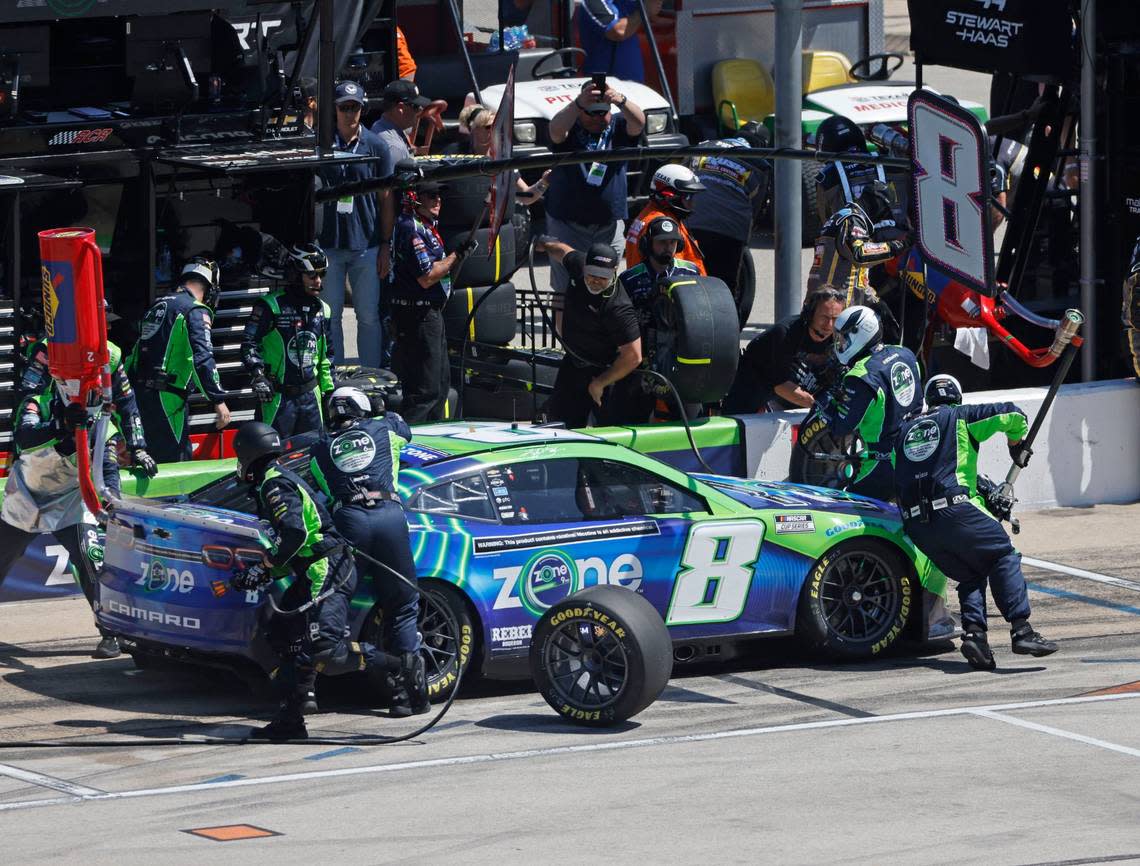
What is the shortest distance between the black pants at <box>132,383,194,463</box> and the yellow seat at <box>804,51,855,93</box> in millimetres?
12355

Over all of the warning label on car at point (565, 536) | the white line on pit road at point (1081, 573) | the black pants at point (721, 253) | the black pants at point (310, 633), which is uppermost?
the black pants at point (721, 253)

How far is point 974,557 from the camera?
1183cm

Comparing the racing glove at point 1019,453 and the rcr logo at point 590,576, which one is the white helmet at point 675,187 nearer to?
the racing glove at point 1019,453

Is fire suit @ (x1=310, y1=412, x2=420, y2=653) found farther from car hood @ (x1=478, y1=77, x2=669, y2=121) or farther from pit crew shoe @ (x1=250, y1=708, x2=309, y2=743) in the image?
car hood @ (x1=478, y1=77, x2=669, y2=121)

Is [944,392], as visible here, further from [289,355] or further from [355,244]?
[355,244]

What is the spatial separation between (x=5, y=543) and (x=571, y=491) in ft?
11.0

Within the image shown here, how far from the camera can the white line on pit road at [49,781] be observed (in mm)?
9484

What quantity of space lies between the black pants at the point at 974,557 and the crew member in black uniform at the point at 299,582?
314 centimetres

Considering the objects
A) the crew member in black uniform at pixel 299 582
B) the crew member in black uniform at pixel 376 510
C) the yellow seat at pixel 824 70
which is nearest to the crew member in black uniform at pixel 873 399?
the crew member in black uniform at pixel 376 510

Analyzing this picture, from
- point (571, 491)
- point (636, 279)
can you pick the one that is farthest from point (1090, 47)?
point (571, 491)

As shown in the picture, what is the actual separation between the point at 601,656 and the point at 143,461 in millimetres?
3520

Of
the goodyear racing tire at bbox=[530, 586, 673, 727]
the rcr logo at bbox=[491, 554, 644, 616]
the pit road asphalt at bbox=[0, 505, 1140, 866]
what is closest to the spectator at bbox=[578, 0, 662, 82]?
the pit road asphalt at bbox=[0, 505, 1140, 866]

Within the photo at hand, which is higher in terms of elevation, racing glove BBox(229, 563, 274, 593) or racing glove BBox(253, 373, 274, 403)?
racing glove BBox(253, 373, 274, 403)

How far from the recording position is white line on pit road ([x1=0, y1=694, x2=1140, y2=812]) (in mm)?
9414
